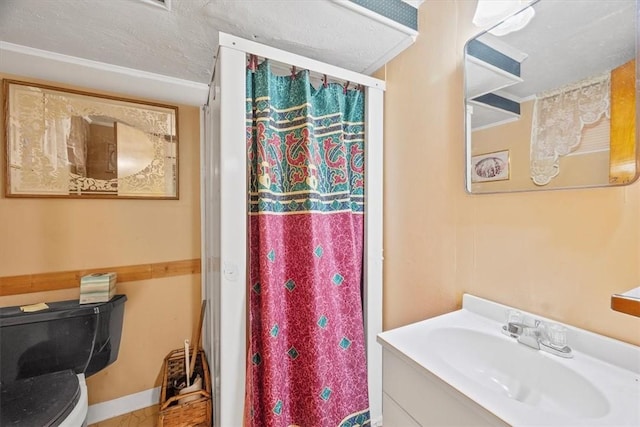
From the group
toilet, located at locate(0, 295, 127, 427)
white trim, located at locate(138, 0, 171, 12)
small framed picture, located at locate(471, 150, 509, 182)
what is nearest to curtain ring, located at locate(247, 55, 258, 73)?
white trim, located at locate(138, 0, 171, 12)

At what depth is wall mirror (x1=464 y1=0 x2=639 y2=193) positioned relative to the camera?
628mm

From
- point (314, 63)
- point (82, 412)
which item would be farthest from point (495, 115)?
point (82, 412)

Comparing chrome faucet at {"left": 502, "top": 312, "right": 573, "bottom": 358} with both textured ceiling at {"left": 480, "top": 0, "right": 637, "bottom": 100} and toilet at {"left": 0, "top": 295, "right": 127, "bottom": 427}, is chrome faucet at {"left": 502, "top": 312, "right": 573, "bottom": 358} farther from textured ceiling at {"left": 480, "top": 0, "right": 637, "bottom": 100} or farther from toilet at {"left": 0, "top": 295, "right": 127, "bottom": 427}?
toilet at {"left": 0, "top": 295, "right": 127, "bottom": 427}

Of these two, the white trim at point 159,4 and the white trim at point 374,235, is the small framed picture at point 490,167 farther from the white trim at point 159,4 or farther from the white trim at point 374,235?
the white trim at point 159,4

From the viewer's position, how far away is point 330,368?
3.80 ft

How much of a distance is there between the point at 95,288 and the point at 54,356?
0.33 m

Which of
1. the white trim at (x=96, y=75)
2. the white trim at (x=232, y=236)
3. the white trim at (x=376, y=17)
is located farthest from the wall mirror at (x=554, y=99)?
the white trim at (x=96, y=75)

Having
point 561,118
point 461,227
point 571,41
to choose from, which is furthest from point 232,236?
point 571,41

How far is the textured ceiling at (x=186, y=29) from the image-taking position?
3.20ft

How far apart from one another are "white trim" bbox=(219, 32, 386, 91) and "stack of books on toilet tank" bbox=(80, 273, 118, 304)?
1367 mm

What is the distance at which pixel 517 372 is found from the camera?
724 millimetres

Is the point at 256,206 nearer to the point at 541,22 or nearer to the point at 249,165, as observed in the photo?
the point at 249,165

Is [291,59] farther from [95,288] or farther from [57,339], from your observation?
[57,339]

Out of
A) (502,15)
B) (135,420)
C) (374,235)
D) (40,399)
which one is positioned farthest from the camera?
(135,420)
